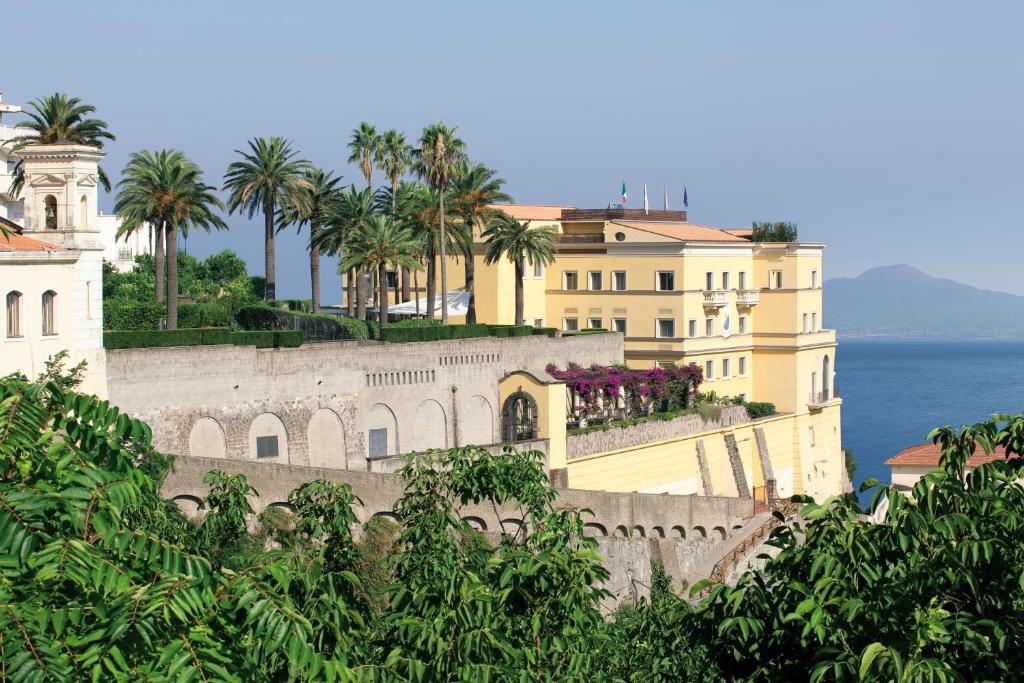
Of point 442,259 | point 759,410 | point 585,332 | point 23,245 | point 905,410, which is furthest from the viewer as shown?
point 905,410

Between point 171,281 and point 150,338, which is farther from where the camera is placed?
point 171,281

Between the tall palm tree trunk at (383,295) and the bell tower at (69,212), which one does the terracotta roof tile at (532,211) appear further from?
the bell tower at (69,212)

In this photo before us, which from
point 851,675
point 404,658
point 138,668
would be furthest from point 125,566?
point 851,675

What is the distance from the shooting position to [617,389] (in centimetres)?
5578

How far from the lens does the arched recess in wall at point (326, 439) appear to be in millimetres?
46125

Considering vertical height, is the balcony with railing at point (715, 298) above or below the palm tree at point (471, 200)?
below

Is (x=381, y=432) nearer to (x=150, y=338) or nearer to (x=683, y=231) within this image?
(x=150, y=338)

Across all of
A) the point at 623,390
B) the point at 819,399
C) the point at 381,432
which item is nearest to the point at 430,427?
the point at 381,432

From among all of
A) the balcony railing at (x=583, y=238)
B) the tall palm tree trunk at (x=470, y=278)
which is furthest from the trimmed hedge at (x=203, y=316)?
the balcony railing at (x=583, y=238)

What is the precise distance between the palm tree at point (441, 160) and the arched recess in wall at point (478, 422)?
7.82 metres

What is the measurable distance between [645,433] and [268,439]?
1536cm

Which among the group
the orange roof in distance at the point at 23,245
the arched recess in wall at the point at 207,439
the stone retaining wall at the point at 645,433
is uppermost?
the orange roof in distance at the point at 23,245

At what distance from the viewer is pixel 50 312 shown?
3850 centimetres

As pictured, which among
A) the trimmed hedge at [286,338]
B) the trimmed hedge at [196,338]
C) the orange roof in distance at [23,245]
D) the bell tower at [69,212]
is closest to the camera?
the orange roof in distance at [23,245]
